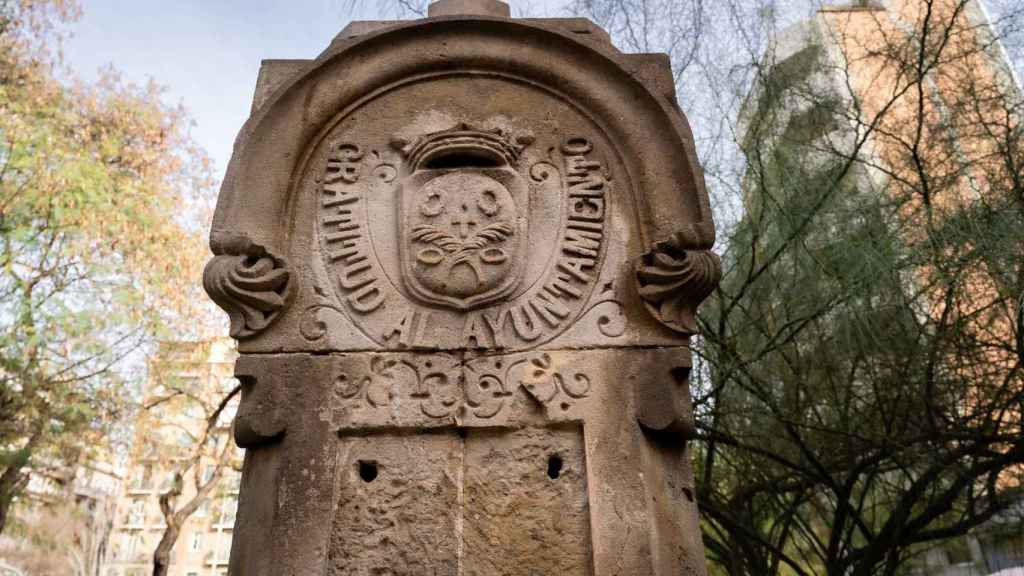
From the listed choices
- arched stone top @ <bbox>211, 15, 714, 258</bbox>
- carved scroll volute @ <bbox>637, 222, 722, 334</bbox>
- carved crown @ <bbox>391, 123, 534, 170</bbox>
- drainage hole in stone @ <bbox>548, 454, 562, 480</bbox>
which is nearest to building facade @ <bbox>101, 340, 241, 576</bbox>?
arched stone top @ <bbox>211, 15, 714, 258</bbox>

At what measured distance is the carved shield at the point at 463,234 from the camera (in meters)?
2.79

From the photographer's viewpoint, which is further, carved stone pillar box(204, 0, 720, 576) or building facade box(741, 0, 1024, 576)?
building facade box(741, 0, 1024, 576)

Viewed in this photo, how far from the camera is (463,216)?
2.89m

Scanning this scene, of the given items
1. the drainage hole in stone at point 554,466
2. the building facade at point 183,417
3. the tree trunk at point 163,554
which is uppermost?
the building facade at point 183,417

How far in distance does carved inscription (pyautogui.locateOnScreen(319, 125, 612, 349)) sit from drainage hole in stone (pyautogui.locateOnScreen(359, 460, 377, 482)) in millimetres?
428

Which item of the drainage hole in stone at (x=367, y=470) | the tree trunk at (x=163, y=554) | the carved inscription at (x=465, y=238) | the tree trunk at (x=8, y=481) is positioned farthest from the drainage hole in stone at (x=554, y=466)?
the tree trunk at (x=8, y=481)

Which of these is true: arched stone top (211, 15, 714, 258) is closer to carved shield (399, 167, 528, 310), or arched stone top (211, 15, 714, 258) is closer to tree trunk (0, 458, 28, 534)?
carved shield (399, 167, 528, 310)

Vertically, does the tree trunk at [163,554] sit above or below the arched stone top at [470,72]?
below

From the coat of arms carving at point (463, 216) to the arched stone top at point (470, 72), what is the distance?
329 mm

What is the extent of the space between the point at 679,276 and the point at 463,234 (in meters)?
0.83

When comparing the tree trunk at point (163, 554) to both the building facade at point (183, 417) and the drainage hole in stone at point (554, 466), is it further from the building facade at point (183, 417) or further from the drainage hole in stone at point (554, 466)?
the drainage hole in stone at point (554, 466)

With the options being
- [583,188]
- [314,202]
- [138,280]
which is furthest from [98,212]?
[583,188]

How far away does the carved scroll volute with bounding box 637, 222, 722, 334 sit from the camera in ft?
8.94

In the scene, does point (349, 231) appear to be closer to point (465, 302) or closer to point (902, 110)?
point (465, 302)
